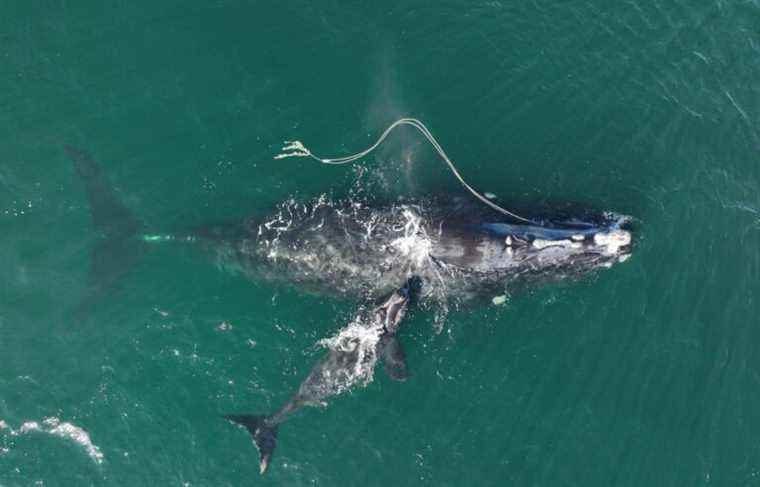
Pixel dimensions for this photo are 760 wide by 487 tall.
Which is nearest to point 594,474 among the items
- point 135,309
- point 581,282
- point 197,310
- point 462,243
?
point 581,282

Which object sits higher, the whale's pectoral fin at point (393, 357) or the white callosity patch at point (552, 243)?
the white callosity patch at point (552, 243)

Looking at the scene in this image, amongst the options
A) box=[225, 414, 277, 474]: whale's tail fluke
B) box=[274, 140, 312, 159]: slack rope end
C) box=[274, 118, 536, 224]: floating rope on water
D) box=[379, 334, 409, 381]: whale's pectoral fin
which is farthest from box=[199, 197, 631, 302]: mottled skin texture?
box=[225, 414, 277, 474]: whale's tail fluke

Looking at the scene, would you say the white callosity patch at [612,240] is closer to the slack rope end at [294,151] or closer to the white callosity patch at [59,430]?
the slack rope end at [294,151]

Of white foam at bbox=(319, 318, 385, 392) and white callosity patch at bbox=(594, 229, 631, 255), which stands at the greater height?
white callosity patch at bbox=(594, 229, 631, 255)

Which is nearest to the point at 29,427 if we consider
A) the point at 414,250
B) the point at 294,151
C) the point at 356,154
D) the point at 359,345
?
the point at 359,345

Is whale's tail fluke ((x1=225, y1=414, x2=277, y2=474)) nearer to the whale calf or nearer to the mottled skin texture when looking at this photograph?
the whale calf

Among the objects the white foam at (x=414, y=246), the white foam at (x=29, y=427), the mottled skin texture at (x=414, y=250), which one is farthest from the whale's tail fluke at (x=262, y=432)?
the white foam at (x=414, y=246)

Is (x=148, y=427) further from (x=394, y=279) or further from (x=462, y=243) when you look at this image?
(x=462, y=243)
